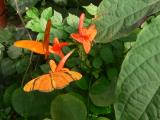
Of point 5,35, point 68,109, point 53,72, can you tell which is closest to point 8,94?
point 5,35

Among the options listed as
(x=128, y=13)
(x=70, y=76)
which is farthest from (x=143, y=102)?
(x=70, y=76)

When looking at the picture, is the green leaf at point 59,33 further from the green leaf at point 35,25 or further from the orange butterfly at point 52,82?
the orange butterfly at point 52,82

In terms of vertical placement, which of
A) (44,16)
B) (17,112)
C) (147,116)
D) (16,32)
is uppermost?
(147,116)

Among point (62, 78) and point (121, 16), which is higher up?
point (121, 16)

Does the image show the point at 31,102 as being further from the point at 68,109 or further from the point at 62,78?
the point at 62,78

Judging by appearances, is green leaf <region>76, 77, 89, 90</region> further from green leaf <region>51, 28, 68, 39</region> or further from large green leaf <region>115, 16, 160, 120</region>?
large green leaf <region>115, 16, 160, 120</region>

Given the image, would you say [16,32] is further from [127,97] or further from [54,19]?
[127,97]
